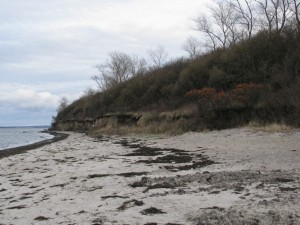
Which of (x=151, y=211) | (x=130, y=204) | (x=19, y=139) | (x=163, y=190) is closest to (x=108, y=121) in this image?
(x=19, y=139)

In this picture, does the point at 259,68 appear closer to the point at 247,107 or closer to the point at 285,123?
the point at 247,107

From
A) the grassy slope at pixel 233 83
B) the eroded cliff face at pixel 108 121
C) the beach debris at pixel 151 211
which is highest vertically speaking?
the grassy slope at pixel 233 83

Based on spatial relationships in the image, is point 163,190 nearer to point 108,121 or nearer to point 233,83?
point 233,83

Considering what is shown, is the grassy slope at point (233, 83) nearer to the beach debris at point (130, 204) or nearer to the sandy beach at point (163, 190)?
the sandy beach at point (163, 190)

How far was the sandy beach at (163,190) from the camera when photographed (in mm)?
6477

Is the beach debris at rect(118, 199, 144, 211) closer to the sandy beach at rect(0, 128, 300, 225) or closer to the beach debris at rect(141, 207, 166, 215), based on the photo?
the sandy beach at rect(0, 128, 300, 225)

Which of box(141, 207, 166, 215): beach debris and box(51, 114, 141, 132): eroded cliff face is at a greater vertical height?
box(51, 114, 141, 132): eroded cliff face

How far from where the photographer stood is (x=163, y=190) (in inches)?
332

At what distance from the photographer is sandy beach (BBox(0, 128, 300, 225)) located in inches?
255

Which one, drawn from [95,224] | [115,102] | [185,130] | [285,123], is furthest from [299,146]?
[115,102]

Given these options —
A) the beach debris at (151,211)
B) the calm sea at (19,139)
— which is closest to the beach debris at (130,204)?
the beach debris at (151,211)

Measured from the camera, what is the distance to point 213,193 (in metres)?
7.72

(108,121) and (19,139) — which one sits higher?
(108,121)

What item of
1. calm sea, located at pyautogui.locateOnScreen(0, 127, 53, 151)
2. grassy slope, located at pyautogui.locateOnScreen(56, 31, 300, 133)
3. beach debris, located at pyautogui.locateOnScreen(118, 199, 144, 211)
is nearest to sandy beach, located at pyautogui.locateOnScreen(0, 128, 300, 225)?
beach debris, located at pyautogui.locateOnScreen(118, 199, 144, 211)
